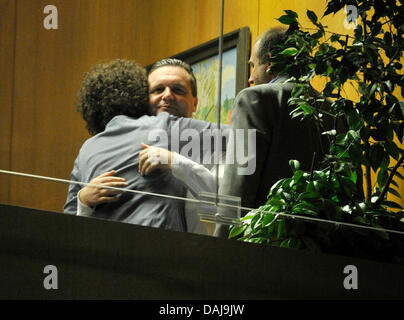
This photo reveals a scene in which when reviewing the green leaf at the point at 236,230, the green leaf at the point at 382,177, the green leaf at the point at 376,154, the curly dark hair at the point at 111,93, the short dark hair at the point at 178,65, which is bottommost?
the green leaf at the point at 236,230

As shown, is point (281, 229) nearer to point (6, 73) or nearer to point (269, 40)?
point (6, 73)

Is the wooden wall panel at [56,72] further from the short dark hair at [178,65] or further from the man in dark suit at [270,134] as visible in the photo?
the man in dark suit at [270,134]

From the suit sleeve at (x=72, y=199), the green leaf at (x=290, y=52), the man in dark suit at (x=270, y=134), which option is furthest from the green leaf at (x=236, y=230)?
the green leaf at (x=290, y=52)

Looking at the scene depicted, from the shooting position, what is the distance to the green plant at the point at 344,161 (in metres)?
2.03

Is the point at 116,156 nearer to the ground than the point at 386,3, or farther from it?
nearer to the ground

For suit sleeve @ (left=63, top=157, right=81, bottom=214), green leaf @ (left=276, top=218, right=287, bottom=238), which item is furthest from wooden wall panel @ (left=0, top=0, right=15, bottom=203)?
green leaf @ (left=276, top=218, right=287, bottom=238)

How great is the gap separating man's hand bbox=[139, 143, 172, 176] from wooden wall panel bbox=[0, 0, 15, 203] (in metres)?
0.32

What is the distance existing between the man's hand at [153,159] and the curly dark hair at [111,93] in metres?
0.10

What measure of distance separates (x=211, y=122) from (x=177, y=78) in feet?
0.57

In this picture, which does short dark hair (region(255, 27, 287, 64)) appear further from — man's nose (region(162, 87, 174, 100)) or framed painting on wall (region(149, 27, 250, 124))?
man's nose (region(162, 87, 174, 100))

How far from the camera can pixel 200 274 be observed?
185cm
